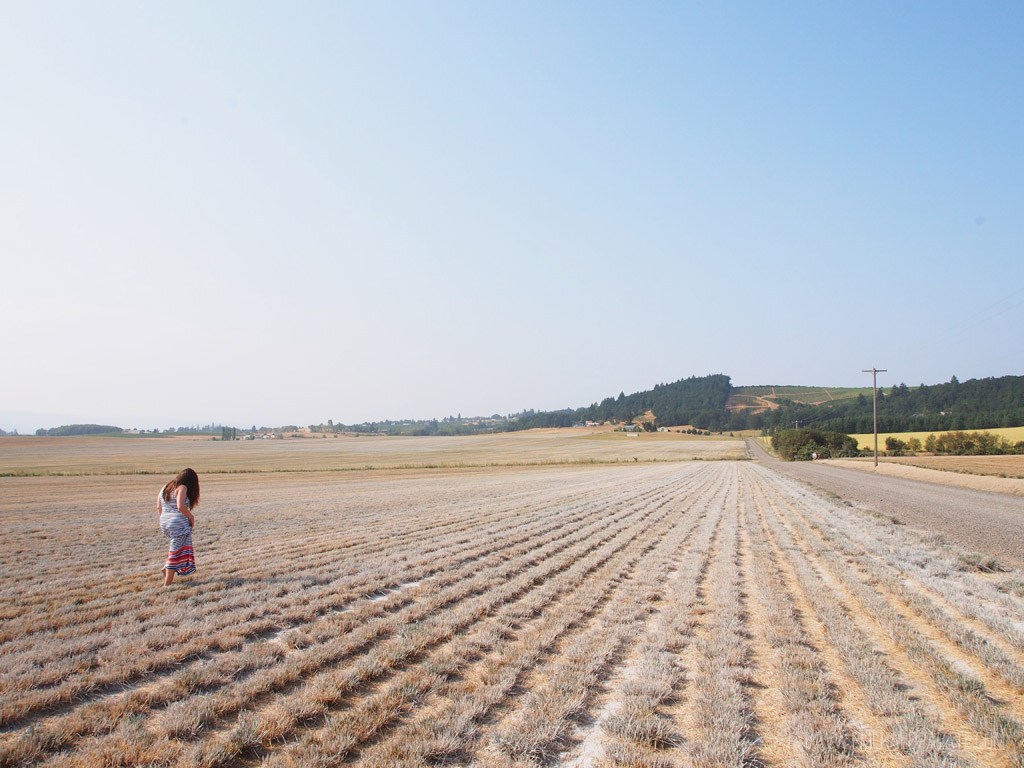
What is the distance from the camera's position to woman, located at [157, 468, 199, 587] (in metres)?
8.55

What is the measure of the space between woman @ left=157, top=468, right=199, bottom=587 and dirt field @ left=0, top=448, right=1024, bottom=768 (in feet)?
1.38

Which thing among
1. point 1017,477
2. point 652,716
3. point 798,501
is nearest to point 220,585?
point 652,716

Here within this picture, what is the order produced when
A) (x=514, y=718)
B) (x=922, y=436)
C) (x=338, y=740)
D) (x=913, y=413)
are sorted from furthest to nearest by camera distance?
1. (x=913, y=413)
2. (x=922, y=436)
3. (x=514, y=718)
4. (x=338, y=740)

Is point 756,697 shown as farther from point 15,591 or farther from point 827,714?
point 15,591

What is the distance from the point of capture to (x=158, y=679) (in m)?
4.96

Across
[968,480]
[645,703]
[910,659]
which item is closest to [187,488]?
[645,703]

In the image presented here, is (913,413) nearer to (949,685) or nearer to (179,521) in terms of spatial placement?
(949,685)

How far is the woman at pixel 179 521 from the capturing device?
8.55m

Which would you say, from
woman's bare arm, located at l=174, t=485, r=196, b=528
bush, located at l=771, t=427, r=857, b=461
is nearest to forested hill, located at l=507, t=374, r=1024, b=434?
bush, located at l=771, t=427, r=857, b=461

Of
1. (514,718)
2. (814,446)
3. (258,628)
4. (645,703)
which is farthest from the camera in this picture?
(814,446)

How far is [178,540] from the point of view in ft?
28.4

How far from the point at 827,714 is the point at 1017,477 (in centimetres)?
4497

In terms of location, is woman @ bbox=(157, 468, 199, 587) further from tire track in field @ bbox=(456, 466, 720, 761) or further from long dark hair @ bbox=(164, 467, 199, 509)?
tire track in field @ bbox=(456, 466, 720, 761)

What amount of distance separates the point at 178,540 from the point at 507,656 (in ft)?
20.8
